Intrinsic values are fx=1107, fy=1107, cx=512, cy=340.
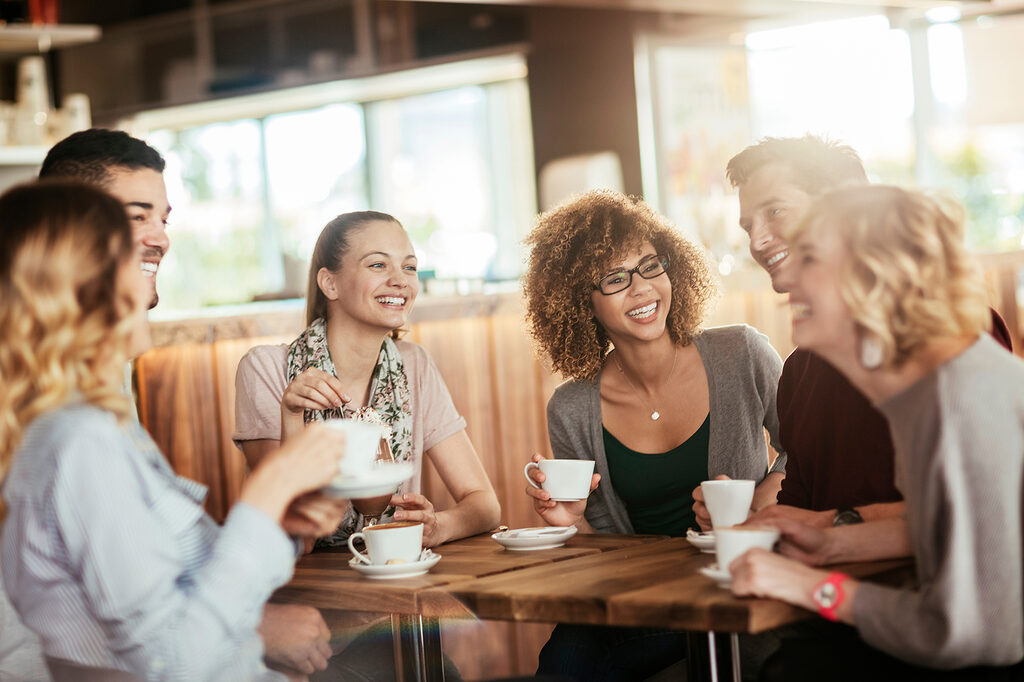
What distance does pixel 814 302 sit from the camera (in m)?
1.45

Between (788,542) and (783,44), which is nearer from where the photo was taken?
(788,542)

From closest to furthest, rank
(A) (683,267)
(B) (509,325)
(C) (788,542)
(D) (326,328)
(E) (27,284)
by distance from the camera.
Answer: (E) (27,284) < (C) (788,542) < (D) (326,328) < (A) (683,267) < (B) (509,325)

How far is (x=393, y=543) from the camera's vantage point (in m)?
1.79

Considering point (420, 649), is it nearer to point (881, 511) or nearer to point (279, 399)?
point (279, 399)

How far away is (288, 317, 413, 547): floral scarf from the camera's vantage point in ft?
7.51

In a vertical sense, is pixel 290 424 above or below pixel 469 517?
above

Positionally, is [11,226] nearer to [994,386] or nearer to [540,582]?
[540,582]

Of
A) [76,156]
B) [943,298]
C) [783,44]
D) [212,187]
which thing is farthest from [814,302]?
[212,187]

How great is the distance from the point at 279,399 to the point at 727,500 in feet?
3.42

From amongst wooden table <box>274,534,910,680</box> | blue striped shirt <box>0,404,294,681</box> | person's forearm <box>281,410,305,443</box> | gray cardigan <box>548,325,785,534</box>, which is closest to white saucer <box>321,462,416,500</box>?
blue striped shirt <box>0,404,294,681</box>

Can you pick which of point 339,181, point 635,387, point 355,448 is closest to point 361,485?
point 355,448

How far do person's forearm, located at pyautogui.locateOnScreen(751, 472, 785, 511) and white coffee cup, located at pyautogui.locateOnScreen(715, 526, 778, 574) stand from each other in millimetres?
780

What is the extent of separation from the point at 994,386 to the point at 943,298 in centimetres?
12

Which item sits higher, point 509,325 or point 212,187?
point 212,187
